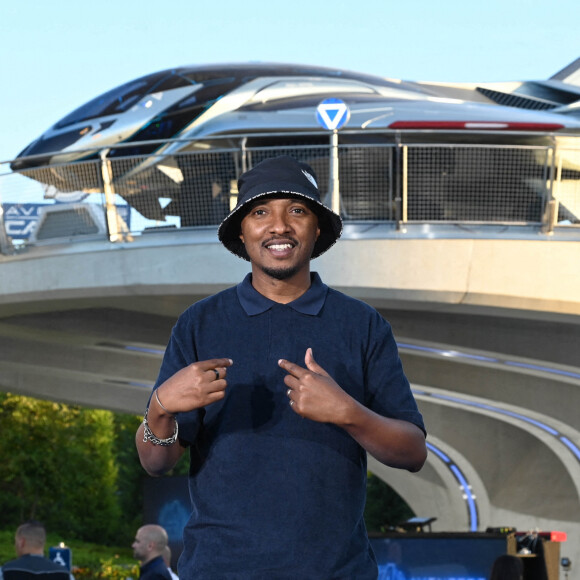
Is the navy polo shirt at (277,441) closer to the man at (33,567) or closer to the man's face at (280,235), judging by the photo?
the man's face at (280,235)

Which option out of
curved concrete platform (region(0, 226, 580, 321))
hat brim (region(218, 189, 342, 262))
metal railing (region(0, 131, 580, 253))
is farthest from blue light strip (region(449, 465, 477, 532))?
hat brim (region(218, 189, 342, 262))

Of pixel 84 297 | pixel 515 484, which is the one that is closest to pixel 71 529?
pixel 515 484

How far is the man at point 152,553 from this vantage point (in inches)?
332

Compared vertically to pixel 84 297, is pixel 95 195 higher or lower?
higher

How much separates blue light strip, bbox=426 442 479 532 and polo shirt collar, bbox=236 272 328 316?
64.4ft

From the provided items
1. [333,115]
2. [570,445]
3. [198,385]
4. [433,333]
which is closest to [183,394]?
[198,385]

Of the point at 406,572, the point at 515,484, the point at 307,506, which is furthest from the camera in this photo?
the point at 515,484

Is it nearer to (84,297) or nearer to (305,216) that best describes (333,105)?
(84,297)

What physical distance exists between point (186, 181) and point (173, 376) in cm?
1067

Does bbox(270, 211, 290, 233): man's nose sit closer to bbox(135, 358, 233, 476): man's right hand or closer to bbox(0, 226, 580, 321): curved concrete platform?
bbox(135, 358, 233, 476): man's right hand

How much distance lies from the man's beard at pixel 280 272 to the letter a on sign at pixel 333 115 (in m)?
10.4

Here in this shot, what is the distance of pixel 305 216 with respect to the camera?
272 centimetres

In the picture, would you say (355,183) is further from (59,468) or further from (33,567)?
(59,468)

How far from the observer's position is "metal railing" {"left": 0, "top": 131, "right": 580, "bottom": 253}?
12.1m
